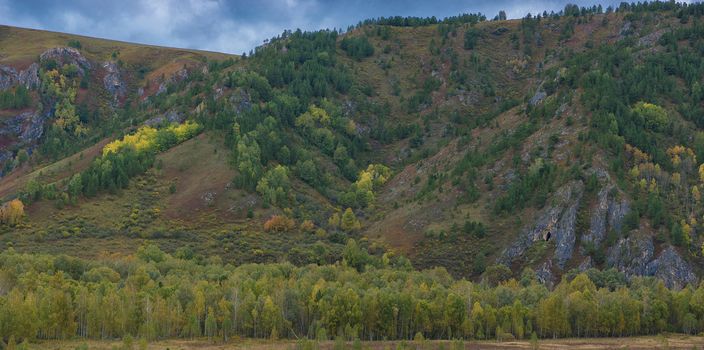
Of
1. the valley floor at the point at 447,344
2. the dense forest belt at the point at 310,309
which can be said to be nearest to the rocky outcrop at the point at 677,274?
the dense forest belt at the point at 310,309

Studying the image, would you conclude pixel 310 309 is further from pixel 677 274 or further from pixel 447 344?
pixel 677 274

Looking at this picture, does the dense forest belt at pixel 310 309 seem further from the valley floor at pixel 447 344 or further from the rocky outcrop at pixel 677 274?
the rocky outcrop at pixel 677 274

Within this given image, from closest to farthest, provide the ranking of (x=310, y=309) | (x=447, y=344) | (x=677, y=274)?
(x=447, y=344) < (x=310, y=309) < (x=677, y=274)

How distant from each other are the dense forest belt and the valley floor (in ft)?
12.7

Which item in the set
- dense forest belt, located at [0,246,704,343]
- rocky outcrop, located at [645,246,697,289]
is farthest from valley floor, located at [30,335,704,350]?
rocky outcrop, located at [645,246,697,289]

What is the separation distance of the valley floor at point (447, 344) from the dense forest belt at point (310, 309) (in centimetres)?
387

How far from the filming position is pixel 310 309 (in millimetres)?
156125

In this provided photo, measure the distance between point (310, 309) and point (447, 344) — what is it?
29.9 m

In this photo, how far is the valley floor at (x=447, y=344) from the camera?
134m

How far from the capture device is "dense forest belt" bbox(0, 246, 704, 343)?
5748 inches

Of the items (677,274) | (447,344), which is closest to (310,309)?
(447,344)

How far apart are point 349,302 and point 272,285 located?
81.6 feet

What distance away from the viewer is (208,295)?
522 ft

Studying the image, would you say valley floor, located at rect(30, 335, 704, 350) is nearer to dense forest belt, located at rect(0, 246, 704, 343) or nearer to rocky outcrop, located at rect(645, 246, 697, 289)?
dense forest belt, located at rect(0, 246, 704, 343)
